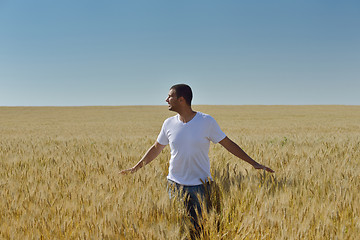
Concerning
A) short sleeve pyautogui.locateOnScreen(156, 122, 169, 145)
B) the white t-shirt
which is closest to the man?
the white t-shirt

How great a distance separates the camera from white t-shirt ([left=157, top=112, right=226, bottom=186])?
2631mm

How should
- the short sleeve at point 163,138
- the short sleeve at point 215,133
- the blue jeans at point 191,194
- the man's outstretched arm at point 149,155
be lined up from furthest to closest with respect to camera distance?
the man's outstretched arm at point 149,155 → the short sleeve at point 163,138 → the short sleeve at point 215,133 → the blue jeans at point 191,194

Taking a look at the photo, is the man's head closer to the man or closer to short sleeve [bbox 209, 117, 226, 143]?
the man

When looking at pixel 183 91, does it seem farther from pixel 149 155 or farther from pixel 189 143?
pixel 149 155

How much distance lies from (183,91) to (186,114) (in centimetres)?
23

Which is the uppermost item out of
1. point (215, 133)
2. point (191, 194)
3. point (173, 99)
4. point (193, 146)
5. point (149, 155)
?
point (173, 99)

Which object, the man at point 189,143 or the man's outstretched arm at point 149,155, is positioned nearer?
the man at point 189,143

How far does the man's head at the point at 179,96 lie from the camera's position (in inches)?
102

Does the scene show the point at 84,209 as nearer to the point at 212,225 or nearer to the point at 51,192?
the point at 51,192

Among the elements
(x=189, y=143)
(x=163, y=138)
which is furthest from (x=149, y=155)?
(x=189, y=143)

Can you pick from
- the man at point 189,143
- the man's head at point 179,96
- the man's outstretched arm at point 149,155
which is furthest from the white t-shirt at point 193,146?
the man's outstretched arm at point 149,155

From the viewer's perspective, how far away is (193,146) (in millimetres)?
2633

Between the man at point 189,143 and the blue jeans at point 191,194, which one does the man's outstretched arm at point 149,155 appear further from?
the blue jeans at point 191,194

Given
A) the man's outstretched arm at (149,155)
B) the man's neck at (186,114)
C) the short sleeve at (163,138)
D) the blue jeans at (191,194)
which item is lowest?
the blue jeans at (191,194)
